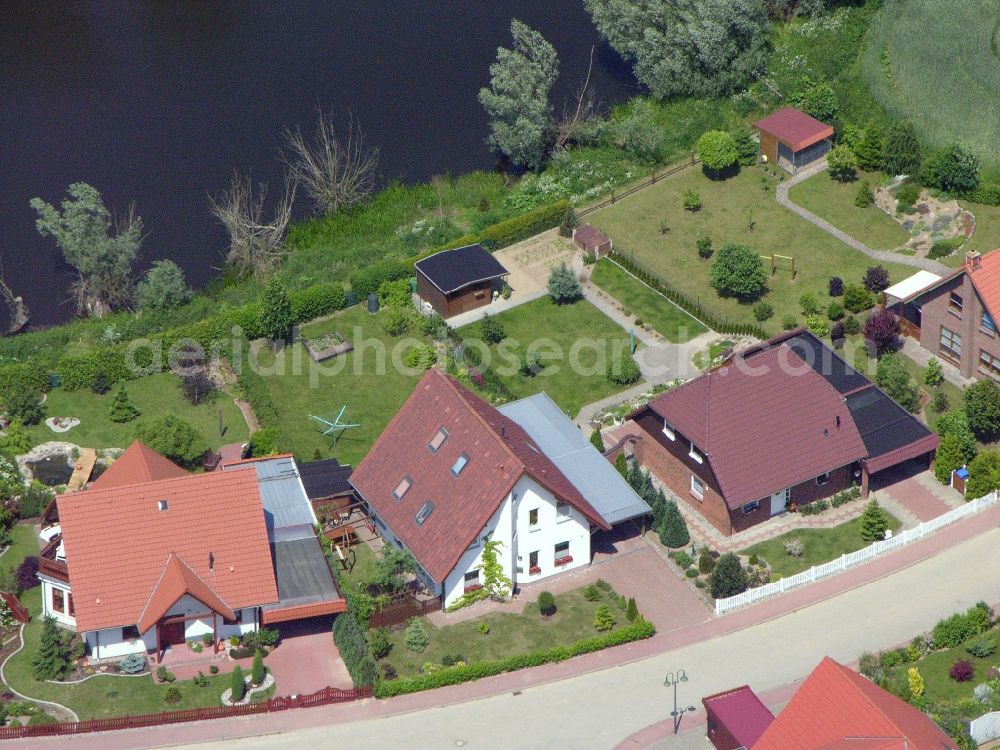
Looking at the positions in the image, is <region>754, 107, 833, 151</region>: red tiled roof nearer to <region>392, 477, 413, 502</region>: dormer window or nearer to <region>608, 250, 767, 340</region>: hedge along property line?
<region>608, 250, 767, 340</region>: hedge along property line

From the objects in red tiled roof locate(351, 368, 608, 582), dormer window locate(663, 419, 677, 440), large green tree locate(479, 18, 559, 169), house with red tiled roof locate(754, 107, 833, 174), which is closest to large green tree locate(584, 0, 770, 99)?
house with red tiled roof locate(754, 107, 833, 174)

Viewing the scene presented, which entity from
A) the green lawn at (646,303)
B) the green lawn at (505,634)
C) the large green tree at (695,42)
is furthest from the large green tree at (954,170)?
the green lawn at (505,634)

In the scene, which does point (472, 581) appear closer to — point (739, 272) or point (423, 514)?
point (423, 514)

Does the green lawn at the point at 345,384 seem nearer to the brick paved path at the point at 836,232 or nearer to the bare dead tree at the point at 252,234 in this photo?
the bare dead tree at the point at 252,234

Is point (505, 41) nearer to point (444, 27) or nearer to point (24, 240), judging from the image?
point (444, 27)

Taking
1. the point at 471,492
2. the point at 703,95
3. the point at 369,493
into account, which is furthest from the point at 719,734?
the point at 703,95

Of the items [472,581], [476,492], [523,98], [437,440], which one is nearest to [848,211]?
[523,98]
